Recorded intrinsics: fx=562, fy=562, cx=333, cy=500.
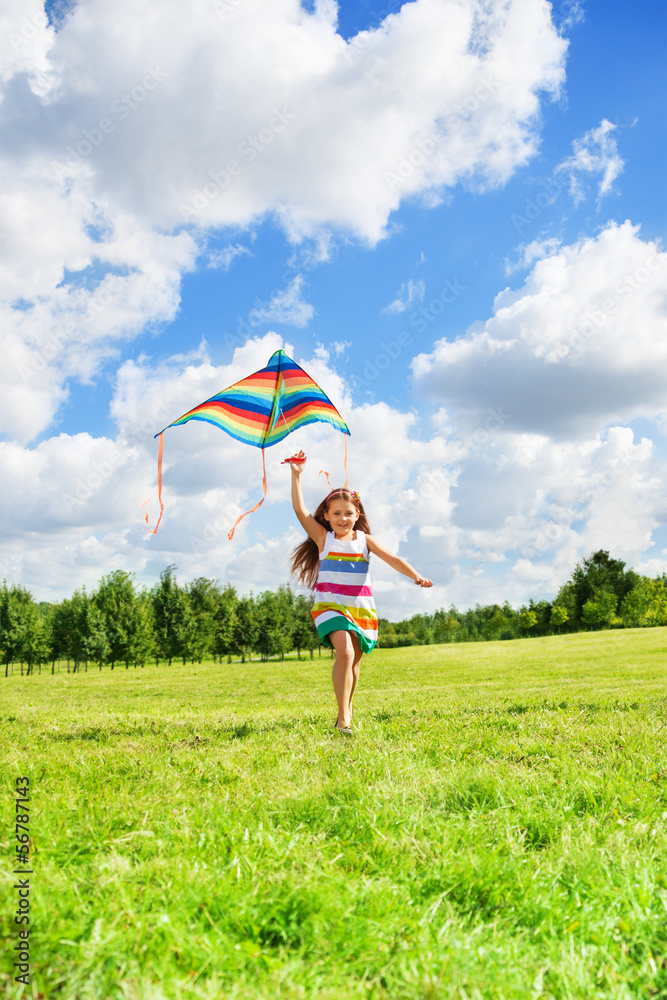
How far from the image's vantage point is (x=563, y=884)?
257 centimetres

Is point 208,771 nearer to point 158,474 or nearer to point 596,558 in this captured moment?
point 158,474

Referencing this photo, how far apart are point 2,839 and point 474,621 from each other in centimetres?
10261

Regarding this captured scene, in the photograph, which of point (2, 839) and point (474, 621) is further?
point (474, 621)

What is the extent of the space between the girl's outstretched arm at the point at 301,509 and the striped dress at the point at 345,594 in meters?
0.18

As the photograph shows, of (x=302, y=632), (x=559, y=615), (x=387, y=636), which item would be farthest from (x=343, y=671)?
(x=387, y=636)

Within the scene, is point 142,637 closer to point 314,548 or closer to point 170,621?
point 170,621

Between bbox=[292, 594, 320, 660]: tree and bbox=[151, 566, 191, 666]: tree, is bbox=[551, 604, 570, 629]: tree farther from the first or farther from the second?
bbox=[151, 566, 191, 666]: tree

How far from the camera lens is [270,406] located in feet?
25.8

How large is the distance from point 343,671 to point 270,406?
148 inches

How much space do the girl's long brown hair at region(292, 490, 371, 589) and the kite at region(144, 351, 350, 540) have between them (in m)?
0.91

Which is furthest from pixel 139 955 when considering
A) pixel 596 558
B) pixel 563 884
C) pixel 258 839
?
pixel 596 558

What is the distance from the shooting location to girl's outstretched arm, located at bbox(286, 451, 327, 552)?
6.80 metres

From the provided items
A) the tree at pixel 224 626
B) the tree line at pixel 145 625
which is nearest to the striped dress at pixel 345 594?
the tree line at pixel 145 625

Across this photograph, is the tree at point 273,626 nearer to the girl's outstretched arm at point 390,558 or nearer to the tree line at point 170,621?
the tree line at point 170,621
